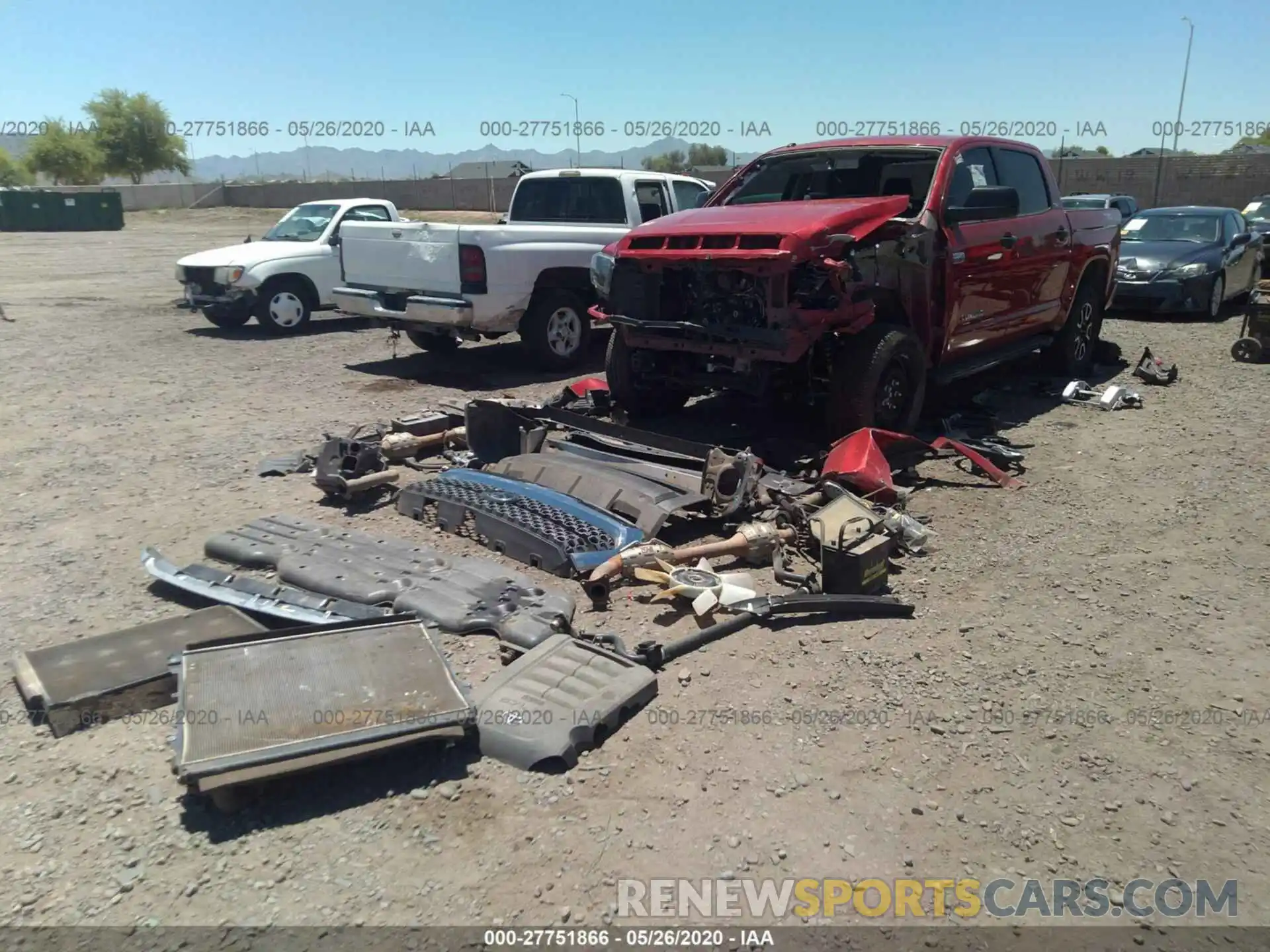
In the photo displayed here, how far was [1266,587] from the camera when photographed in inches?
172

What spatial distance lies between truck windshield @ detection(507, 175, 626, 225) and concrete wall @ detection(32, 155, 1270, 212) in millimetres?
18248

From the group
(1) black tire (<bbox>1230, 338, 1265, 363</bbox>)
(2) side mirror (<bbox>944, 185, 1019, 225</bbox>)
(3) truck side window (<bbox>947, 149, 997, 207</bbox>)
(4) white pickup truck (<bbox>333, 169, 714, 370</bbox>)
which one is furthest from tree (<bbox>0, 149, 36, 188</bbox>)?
(1) black tire (<bbox>1230, 338, 1265, 363</bbox>)

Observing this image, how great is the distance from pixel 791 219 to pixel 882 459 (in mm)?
Answer: 1644

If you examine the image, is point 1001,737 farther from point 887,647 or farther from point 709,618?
point 709,618

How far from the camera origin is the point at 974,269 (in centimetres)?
661

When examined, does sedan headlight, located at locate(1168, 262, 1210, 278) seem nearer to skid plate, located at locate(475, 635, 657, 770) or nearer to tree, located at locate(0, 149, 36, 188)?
skid plate, located at locate(475, 635, 657, 770)

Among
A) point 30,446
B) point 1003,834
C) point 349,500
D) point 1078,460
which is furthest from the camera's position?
point 30,446

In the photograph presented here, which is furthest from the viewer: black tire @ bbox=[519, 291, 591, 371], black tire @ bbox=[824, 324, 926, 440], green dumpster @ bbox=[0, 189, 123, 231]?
green dumpster @ bbox=[0, 189, 123, 231]

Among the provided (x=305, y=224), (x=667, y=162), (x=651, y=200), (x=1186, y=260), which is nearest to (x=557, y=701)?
(x=651, y=200)

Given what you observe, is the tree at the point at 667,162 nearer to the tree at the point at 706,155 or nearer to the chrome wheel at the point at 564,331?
the tree at the point at 706,155

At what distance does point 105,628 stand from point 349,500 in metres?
1.72

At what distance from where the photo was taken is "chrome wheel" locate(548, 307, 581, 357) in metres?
9.14

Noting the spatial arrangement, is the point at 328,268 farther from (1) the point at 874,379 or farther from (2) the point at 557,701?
(2) the point at 557,701

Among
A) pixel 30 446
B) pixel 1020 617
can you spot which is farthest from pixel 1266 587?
pixel 30 446
